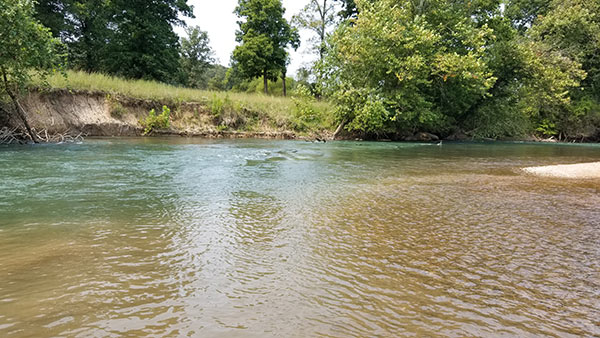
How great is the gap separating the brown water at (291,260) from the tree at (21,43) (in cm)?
709

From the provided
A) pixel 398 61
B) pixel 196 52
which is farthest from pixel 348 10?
pixel 196 52

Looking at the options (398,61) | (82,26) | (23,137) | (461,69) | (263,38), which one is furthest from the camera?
(263,38)

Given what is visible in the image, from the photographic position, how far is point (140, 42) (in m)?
28.8

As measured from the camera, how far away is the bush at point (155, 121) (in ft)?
68.5

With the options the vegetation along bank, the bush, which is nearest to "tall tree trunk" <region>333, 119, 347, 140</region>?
the vegetation along bank

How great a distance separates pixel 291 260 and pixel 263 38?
36.1 metres

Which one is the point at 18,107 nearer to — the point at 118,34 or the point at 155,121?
the point at 155,121

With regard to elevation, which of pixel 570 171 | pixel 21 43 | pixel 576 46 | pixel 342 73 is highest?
pixel 576 46

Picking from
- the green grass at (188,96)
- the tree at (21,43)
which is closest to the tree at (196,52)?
the green grass at (188,96)

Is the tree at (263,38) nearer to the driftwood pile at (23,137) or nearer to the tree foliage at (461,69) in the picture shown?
the tree foliage at (461,69)

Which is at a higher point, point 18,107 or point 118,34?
point 118,34

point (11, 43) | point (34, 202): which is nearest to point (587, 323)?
point (34, 202)

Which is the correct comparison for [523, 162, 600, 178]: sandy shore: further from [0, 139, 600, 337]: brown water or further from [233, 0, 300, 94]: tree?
[233, 0, 300, 94]: tree

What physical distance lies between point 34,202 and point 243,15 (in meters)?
36.9
